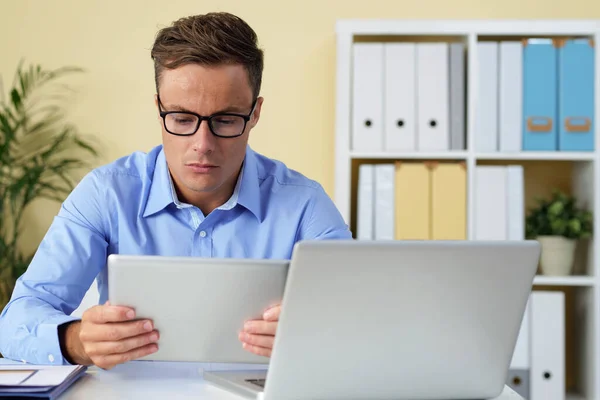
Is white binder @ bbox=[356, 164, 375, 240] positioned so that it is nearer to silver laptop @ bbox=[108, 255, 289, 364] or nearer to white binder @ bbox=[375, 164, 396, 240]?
white binder @ bbox=[375, 164, 396, 240]

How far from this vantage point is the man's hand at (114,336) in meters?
1.04

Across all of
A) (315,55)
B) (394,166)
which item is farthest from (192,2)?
(394,166)

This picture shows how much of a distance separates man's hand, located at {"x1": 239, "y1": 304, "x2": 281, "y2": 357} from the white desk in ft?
0.25

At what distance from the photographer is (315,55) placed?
3.02 meters

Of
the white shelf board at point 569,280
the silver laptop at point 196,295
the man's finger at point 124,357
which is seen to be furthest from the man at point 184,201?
the white shelf board at point 569,280

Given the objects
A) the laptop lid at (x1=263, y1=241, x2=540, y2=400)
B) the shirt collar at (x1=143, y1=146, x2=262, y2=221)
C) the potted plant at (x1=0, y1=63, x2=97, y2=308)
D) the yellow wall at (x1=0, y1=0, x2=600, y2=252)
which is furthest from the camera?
the yellow wall at (x1=0, y1=0, x2=600, y2=252)

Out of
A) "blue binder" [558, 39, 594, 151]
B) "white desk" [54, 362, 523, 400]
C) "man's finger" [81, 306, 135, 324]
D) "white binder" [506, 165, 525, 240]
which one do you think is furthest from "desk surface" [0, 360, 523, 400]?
"blue binder" [558, 39, 594, 151]

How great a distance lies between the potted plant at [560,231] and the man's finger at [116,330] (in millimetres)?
2027

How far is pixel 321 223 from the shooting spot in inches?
68.2

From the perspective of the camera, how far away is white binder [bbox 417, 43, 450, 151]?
273 centimetres

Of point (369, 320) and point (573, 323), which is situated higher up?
point (369, 320)

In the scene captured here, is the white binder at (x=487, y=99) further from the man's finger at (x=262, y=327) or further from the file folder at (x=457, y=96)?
the man's finger at (x=262, y=327)

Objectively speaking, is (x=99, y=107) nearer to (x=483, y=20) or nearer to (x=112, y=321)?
(x=483, y=20)

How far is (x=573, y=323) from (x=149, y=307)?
236cm
